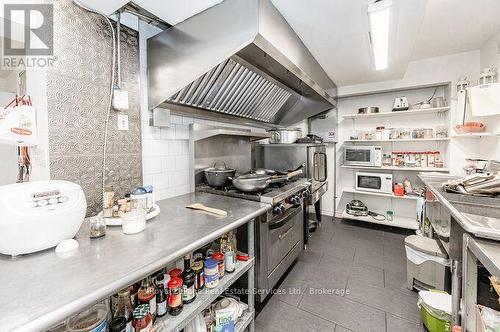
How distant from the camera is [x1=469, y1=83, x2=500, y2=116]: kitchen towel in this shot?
2.25 meters

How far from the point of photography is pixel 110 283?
26.8 inches

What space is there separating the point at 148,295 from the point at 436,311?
1.86 metres

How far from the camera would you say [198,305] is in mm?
1089

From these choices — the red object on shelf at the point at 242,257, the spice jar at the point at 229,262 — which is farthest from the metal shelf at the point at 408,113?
the spice jar at the point at 229,262

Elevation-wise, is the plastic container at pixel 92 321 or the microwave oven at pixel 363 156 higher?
the microwave oven at pixel 363 156

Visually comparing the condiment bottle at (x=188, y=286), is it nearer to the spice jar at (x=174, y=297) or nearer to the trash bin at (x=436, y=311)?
the spice jar at (x=174, y=297)

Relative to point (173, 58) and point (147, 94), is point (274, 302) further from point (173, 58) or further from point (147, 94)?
point (173, 58)

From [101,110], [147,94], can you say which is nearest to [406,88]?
[147,94]

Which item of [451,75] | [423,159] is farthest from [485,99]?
[423,159]

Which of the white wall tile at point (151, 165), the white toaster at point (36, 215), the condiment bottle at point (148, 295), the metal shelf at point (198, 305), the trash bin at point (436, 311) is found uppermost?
the white wall tile at point (151, 165)

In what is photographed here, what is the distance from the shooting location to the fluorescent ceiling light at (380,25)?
1481 millimetres

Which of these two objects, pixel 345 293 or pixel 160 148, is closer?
pixel 160 148

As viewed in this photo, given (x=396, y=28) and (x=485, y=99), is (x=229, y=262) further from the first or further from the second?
(x=485, y=99)

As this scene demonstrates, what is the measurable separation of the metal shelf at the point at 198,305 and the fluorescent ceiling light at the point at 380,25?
1988mm
